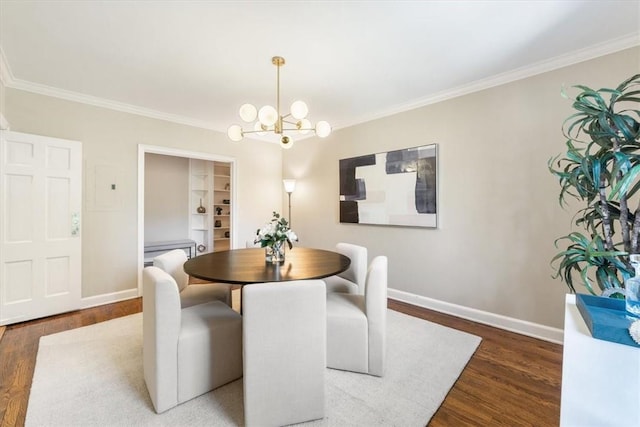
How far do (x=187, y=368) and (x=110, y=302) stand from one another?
8.19ft

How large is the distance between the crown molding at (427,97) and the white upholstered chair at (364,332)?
87.1 inches

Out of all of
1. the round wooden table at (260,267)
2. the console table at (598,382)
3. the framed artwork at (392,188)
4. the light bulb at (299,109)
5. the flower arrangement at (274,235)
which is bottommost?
the console table at (598,382)

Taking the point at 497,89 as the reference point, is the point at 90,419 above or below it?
below

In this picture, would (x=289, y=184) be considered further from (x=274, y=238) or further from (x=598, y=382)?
(x=598, y=382)

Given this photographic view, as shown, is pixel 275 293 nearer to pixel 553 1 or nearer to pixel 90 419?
pixel 90 419

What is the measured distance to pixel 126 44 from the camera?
2.14 meters

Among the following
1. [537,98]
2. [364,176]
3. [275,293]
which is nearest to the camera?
[275,293]

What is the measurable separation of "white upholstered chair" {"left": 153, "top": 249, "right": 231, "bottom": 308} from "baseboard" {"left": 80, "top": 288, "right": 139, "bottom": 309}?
1671 mm

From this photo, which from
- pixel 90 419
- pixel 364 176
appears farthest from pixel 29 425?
pixel 364 176

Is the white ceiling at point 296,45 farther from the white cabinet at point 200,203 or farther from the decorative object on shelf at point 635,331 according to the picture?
the white cabinet at point 200,203

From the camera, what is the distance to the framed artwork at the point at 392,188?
10.2 feet

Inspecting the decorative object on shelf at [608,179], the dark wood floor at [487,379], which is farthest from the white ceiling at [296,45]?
the dark wood floor at [487,379]

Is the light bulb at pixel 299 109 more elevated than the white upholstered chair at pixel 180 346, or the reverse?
the light bulb at pixel 299 109

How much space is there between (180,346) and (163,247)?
390 centimetres
